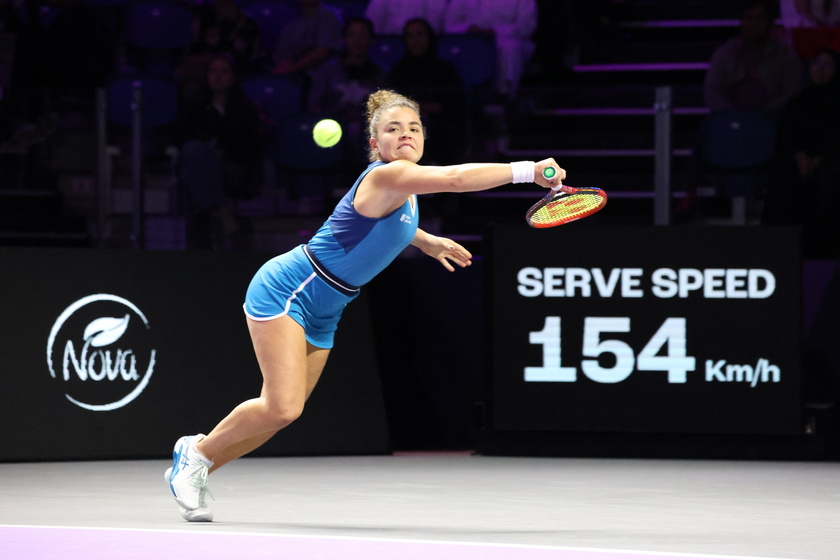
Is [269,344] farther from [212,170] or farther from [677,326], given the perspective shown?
[212,170]

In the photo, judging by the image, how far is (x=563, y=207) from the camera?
5.82 metres

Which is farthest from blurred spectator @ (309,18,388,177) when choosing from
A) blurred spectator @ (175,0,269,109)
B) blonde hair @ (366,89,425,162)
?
blonde hair @ (366,89,425,162)

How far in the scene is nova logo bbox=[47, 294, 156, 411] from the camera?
8.90 meters

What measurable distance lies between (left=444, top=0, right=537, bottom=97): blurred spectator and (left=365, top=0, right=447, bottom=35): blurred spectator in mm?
105

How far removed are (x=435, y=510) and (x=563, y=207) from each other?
1.88 meters

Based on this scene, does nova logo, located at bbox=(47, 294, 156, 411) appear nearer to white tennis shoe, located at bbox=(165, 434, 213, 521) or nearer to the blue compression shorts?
white tennis shoe, located at bbox=(165, 434, 213, 521)

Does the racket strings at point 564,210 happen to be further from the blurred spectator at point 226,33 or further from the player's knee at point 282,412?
the blurred spectator at point 226,33

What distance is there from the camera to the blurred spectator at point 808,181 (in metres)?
9.79

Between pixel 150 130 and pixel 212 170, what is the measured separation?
1.87 ft

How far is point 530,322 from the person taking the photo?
9367 mm

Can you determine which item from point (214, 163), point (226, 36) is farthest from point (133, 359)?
point (226, 36)

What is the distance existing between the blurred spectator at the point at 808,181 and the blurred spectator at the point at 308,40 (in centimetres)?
432

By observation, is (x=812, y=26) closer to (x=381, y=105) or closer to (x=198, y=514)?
(x=381, y=105)

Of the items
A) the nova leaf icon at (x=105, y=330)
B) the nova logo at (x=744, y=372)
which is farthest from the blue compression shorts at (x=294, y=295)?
the nova logo at (x=744, y=372)
